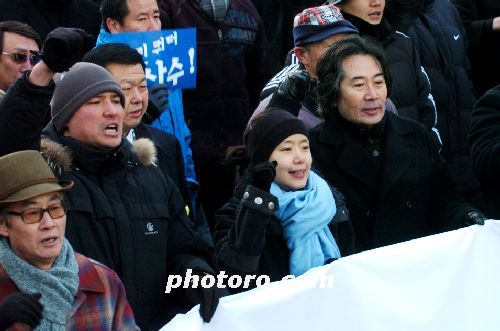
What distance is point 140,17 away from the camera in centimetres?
784

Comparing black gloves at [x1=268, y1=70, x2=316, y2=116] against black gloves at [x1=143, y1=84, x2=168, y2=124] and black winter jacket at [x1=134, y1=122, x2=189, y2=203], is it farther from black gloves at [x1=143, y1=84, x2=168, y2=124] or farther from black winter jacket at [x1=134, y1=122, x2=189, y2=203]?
black gloves at [x1=143, y1=84, x2=168, y2=124]

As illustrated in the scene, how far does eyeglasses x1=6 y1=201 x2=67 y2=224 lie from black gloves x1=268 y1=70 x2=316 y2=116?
1902 mm

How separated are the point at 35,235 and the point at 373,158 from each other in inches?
90.3

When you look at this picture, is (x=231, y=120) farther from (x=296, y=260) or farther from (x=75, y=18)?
(x=296, y=260)

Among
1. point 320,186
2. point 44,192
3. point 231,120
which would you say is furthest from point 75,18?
point 44,192

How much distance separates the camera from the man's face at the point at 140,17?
25.7ft

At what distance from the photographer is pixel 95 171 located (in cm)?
598

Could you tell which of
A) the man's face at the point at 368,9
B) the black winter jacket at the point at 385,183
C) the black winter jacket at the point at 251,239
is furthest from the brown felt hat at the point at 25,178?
the man's face at the point at 368,9

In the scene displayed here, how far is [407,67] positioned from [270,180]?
2.33 meters

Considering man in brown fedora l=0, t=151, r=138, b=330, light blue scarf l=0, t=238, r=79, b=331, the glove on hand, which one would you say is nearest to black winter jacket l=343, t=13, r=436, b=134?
the glove on hand

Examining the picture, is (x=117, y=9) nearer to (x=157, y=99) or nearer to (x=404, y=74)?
(x=157, y=99)

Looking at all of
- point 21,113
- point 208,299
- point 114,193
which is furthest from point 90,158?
point 208,299

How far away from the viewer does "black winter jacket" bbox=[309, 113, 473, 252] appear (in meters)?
6.88

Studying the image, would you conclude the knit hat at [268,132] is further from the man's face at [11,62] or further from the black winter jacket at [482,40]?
the black winter jacket at [482,40]
